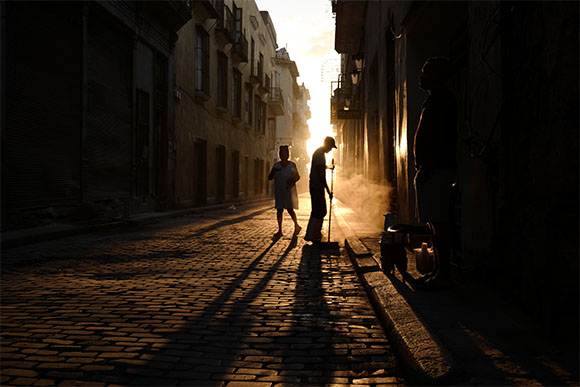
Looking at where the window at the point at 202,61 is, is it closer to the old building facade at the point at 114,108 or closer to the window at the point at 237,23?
the old building facade at the point at 114,108

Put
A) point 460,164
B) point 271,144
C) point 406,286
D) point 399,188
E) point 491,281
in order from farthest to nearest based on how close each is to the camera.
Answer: point 271,144
point 399,188
point 460,164
point 406,286
point 491,281

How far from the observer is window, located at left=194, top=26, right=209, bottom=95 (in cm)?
1906

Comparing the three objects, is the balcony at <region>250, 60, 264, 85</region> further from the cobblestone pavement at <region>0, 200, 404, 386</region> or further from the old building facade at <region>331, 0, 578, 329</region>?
the old building facade at <region>331, 0, 578, 329</region>

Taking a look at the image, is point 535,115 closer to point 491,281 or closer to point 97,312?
point 491,281

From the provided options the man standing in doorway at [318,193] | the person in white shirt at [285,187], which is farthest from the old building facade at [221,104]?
the man standing in doorway at [318,193]

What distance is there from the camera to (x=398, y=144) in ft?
26.8

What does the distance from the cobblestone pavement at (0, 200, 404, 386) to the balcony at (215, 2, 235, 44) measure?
16.8 metres

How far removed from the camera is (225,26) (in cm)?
2223

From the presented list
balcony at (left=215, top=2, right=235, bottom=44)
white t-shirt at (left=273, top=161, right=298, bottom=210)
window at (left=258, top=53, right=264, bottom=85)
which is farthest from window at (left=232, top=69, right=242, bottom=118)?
white t-shirt at (left=273, top=161, right=298, bottom=210)

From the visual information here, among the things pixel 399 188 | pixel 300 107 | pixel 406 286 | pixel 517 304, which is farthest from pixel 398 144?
pixel 300 107

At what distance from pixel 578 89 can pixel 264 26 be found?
33.8 metres

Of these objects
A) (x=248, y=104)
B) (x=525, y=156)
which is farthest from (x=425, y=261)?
(x=248, y=104)

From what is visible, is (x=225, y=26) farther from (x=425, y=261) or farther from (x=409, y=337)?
(x=409, y=337)

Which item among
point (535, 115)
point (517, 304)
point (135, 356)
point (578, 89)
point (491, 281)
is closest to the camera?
point (578, 89)
